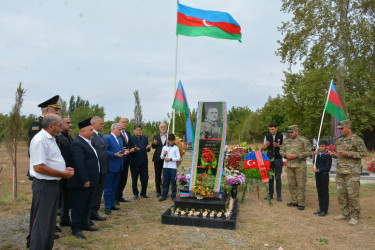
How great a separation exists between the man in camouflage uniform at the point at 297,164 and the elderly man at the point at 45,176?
209 inches

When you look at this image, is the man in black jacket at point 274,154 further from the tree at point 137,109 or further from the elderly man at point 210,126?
the tree at point 137,109

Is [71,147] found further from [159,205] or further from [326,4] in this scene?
[326,4]

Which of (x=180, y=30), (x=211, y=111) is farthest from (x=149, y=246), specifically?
(x=180, y=30)

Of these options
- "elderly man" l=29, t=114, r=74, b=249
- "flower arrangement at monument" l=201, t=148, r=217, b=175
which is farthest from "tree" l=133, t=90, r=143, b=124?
"elderly man" l=29, t=114, r=74, b=249

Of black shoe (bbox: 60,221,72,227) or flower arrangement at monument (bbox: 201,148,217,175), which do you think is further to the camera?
flower arrangement at monument (bbox: 201,148,217,175)

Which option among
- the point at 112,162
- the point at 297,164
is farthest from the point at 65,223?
the point at 297,164

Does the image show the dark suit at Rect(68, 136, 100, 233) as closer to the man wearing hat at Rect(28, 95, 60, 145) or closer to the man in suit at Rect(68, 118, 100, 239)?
the man in suit at Rect(68, 118, 100, 239)

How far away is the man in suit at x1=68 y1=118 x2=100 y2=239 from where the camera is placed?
4.55m

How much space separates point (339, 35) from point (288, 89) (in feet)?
20.9

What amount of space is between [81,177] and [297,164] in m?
5.03

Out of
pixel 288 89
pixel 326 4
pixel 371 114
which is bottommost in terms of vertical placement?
pixel 371 114

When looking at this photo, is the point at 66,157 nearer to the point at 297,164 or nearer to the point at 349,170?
the point at 297,164

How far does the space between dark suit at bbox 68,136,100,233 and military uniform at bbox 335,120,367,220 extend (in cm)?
493

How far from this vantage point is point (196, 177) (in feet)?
21.1
